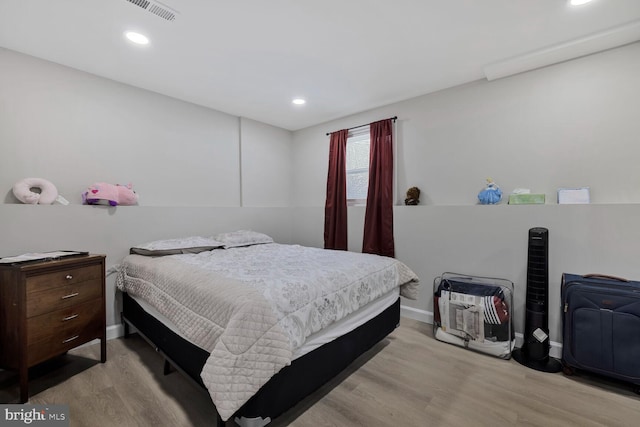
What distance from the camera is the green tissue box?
240 cm

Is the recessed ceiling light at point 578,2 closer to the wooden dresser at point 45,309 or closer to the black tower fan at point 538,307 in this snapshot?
the black tower fan at point 538,307

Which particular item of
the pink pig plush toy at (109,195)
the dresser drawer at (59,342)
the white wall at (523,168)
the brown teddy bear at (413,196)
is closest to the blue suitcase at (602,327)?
the white wall at (523,168)

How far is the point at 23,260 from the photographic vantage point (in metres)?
1.83

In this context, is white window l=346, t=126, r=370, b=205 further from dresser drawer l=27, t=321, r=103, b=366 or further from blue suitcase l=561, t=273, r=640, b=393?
dresser drawer l=27, t=321, r=103, b=366

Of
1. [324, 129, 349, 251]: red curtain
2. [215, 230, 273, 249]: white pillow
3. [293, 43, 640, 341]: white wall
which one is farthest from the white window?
[215, 230, 273, 249]: white pillow

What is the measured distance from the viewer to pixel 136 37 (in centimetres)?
209

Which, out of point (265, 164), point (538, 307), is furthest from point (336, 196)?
point (538, 307)

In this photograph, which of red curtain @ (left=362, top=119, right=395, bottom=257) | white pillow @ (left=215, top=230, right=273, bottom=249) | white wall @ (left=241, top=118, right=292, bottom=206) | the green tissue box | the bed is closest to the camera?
the bed

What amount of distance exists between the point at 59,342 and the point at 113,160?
5.47ft

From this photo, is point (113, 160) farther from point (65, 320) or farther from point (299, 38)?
point (299, 38)

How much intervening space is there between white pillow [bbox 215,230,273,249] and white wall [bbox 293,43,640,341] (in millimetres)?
1646

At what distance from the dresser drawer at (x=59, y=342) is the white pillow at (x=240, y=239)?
4.09 feet

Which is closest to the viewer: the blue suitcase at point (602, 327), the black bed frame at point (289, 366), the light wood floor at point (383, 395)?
the black bed frame at point (289, 366)

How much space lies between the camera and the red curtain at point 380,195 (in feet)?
10.8
